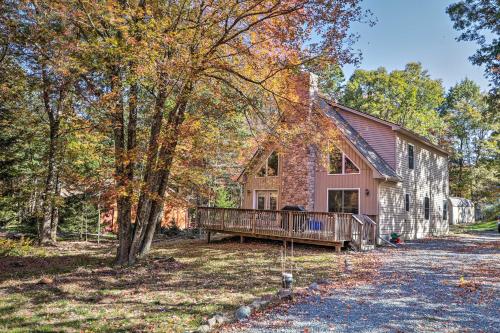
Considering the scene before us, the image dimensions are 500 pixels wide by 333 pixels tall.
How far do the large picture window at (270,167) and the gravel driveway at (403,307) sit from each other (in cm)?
983

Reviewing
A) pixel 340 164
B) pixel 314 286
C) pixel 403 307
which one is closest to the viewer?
pixel 403 307

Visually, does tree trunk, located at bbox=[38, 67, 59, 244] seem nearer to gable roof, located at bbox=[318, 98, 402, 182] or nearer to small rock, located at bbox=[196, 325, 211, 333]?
gable roof, located at bbox=[318, 98, 402, 182]

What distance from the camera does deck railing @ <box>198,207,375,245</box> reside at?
13648 millimetres

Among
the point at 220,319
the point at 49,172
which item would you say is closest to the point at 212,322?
the point at 220,319

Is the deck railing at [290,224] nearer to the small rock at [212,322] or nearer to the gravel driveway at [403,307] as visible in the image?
the gravel driveway at [403,307]

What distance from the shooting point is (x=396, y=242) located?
16.6 m

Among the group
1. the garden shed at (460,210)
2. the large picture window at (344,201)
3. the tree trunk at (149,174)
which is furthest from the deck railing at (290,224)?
the garden shed at (460,210)

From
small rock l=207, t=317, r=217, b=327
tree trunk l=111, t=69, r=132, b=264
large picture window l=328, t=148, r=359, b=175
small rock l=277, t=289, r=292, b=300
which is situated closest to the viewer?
small rock l=207, t=317, r=217, b=327

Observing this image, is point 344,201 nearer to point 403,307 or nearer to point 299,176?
point 299,176

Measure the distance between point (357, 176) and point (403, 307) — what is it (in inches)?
423

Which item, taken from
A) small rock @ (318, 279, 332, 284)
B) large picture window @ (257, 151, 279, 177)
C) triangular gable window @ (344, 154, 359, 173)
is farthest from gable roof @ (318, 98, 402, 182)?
small rock @ (318, 279, 332, 284)

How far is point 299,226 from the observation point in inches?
572

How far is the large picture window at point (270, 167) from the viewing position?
63.1 feet

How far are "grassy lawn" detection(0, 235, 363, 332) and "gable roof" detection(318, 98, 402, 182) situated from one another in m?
4.73
